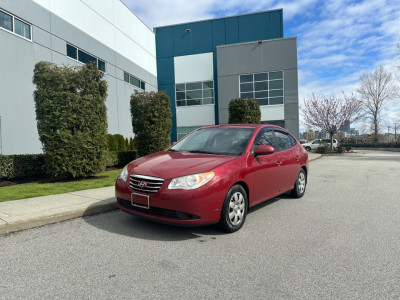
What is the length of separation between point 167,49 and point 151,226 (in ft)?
91.5

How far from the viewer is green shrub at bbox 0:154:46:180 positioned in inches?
331

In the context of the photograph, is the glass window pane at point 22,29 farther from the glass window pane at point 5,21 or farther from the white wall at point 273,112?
the white wall at point 273,112

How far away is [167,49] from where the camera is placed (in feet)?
97.2

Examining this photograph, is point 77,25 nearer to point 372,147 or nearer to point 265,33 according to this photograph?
point 265,33

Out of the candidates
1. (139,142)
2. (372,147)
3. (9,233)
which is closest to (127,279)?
(9,233)

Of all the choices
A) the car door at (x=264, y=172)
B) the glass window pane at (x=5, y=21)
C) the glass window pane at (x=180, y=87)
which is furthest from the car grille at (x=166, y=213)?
the glass window pane at (x=180, y=87)

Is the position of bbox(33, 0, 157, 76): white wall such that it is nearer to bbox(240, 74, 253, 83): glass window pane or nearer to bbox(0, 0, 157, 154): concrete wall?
bbox(0, 0, 157, 154): concrete wall

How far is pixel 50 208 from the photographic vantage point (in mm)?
5051

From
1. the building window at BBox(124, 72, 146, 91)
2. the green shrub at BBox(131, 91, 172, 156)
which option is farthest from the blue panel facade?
the green shrub at BBox(131, 91, 172, 156)

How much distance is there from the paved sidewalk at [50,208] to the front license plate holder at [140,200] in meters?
1.50

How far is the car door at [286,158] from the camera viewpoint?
564cm

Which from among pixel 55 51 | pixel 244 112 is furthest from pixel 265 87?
pixel 55 51

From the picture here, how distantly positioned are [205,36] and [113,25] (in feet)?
36.4

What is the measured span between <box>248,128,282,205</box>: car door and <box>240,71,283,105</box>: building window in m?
20.9
